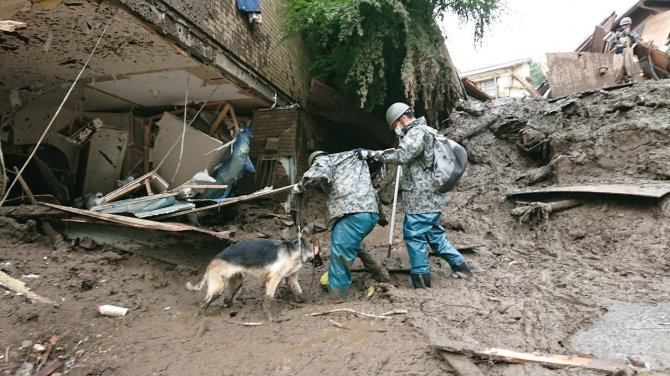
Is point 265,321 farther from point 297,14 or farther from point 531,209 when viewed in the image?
point 297,14

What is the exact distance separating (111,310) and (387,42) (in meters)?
6.62

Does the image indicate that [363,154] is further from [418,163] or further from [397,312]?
[397,312]

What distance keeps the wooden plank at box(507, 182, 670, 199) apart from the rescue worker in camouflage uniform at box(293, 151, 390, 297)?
2.80 m

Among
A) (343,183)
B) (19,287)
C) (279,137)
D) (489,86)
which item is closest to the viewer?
(19,287)

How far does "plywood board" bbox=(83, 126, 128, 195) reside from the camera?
8.06 metres

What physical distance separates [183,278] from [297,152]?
386 centimetres

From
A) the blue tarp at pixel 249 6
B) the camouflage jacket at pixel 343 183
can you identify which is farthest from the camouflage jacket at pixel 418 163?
the blue tarp at pixel 249 6

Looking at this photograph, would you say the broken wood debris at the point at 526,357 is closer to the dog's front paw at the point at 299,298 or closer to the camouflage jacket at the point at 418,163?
the camouflage jacket at the point at 418,163

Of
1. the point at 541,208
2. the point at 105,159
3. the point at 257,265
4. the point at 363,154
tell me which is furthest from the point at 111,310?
the point at 541,208

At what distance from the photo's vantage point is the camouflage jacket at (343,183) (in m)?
4.93

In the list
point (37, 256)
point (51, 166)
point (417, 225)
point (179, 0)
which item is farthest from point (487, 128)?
point (51, 166)

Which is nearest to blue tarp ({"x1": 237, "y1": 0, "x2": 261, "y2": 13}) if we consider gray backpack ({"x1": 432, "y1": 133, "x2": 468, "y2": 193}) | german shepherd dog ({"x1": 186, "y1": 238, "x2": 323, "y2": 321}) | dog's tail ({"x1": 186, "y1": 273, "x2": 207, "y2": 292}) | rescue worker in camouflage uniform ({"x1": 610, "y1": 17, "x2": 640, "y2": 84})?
gray backpack ({"x1": 432, "y1": 133, "x2": 468, "y2": 193})

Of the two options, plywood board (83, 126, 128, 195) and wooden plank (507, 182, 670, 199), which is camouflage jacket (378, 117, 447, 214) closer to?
wooden plank (507, 182, 670, 199)

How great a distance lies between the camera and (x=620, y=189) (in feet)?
17.4
